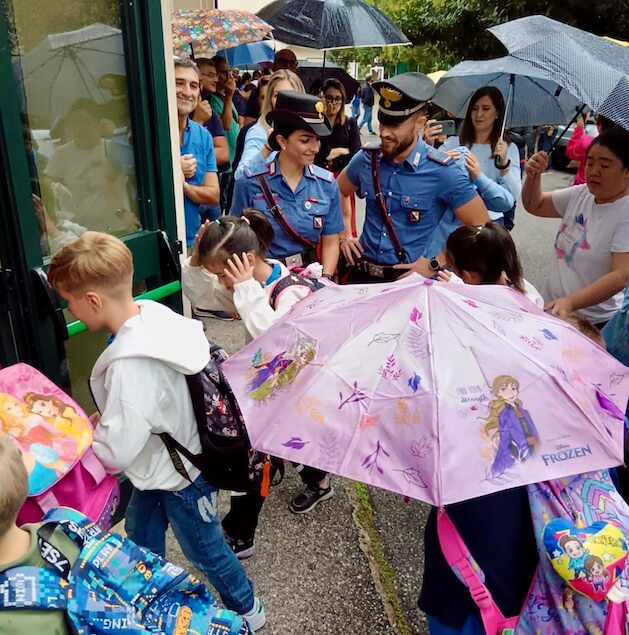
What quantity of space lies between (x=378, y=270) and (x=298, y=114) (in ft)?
2.93

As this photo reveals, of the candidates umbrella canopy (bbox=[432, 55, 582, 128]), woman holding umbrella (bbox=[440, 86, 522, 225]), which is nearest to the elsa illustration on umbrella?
woman holding umbrella (bbox=[440, 86, 522, 225])

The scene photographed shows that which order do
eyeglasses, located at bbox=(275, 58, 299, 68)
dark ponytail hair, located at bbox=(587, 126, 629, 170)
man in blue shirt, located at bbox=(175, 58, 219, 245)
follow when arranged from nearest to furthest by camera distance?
1. dark ponytail hair, located at bbox=(587, 126, 629, 170)
2. man in blue shirt, located at bbox=(175, 58, 219, 245)
3. eyeglasses, located at bbox=(275, 58, 299, 68)

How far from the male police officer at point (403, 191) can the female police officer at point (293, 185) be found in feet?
0.93

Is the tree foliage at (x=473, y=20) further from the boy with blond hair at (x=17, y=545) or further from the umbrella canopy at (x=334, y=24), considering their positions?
the boy with blond hair at (x=17, y=545)

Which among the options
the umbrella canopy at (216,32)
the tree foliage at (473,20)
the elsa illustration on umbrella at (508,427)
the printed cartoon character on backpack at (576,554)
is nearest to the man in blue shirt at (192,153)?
the umbrella canopy at (216,32)

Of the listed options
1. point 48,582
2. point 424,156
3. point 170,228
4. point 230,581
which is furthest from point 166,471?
point 424,156

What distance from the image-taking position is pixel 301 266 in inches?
117

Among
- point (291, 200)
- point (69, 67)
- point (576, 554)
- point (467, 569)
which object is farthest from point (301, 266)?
point (576, 554)

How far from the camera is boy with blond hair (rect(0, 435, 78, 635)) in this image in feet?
3.61

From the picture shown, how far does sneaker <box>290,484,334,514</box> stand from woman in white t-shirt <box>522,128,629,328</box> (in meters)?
1.39

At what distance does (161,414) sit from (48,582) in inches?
26.0

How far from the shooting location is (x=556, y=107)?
17.1ft

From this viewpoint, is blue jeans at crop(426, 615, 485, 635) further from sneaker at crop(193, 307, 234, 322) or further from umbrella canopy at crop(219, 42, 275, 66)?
umbrella canopy at crop(219, 42, 275, 66)

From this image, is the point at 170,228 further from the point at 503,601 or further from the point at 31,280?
the point at 503,601
